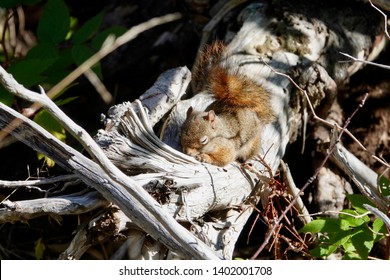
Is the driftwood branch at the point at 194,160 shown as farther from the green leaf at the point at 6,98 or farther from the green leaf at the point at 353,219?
the green leaf at the point at 6,98

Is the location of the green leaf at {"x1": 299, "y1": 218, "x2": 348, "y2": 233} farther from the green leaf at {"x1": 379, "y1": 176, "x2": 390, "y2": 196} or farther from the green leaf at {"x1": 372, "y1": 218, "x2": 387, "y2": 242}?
the green leaf at {"x1": 379, "y1": 176, "x2": 390, "y2": 196}

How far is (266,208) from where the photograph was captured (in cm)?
250

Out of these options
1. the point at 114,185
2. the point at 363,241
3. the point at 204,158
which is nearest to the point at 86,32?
the point at 204,158

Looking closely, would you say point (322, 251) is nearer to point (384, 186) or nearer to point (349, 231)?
point (349, 231)

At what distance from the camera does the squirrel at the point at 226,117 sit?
8.84 ft

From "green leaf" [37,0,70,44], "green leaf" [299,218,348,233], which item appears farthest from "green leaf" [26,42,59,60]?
"green leaf" [299,218,348,233]

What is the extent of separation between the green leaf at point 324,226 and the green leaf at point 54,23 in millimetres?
1496

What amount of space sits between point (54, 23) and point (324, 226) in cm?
161

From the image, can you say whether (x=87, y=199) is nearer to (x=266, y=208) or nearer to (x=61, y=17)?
(x=266, y=208)

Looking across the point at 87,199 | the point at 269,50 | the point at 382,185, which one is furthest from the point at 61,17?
the point at 382,185

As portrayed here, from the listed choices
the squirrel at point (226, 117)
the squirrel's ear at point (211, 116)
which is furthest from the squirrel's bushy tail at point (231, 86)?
the squirrel's ear at point (211, 116)

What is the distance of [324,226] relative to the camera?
220 cm

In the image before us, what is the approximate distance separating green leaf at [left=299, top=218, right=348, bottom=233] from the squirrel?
0.56 metres

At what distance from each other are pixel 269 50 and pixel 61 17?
994 mm
